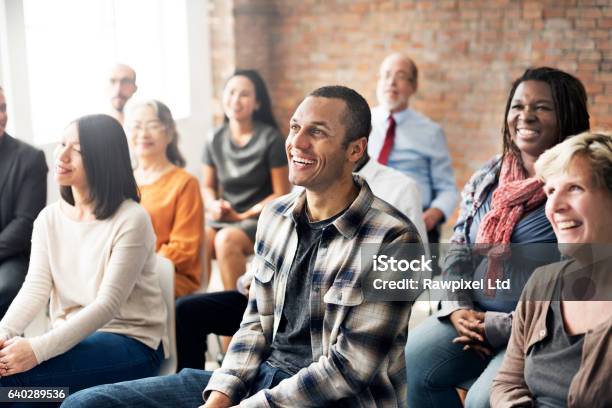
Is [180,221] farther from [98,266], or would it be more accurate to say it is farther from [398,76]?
[398,76]

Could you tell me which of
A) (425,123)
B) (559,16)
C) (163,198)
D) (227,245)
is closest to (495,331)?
(163,198)

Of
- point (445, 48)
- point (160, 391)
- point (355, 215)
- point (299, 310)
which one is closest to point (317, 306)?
point (299, 310)

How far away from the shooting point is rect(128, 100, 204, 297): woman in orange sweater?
3033mm

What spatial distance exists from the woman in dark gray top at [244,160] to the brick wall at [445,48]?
73.3 inches

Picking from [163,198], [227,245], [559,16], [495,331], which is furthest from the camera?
[559,16]

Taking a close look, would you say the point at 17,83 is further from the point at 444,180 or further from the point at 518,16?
the point at 518,16

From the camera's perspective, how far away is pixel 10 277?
9.18 feet

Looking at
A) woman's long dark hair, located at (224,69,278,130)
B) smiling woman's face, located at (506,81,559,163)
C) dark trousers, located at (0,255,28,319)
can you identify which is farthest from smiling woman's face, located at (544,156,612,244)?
woman's long dark hair, located at (224,69,278,130)

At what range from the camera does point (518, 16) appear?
208 inches

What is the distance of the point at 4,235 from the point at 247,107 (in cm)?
145

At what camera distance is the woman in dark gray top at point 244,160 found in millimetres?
3869

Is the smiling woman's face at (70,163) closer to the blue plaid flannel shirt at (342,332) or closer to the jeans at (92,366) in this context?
the jeans at (92,366)

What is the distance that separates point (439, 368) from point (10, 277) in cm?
151

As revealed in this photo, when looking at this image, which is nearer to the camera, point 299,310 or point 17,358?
point 299,310
